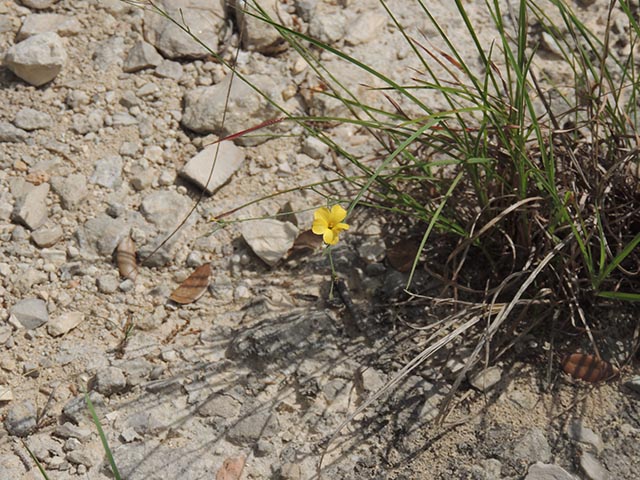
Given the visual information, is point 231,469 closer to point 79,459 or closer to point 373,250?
point 79,459

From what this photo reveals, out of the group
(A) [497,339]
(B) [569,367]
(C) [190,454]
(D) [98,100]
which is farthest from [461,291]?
(D) [98,100]

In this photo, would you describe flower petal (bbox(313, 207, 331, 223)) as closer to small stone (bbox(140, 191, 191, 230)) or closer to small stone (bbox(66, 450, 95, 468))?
small stone (bbox(140, 191, 191, 230))

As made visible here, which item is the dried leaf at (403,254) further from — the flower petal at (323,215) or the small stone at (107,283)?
the small stone at (107,283)

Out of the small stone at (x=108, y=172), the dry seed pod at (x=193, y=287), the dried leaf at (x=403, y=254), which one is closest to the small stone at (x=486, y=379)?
the dried leaf at (x=403, y=254)

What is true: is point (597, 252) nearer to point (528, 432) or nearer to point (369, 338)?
point (528, 432)

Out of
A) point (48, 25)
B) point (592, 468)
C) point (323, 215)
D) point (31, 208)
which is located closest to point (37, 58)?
point (48, 25)
